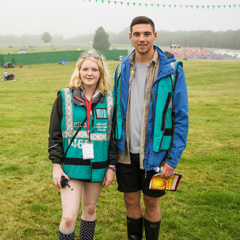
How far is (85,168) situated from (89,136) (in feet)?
0.93

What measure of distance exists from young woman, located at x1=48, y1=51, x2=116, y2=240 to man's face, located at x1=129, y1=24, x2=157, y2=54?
37 centimetres

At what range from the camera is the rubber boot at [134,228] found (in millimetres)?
3098

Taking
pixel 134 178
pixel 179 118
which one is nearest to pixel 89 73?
pixel 179 118

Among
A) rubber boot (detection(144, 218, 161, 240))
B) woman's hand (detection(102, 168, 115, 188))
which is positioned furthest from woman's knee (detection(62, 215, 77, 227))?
rubber boot (detection(144, 218, 161, 240))

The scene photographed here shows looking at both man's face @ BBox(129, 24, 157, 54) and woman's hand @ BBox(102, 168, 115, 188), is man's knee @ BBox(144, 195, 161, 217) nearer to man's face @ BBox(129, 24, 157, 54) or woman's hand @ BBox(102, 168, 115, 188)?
woman's hand @ BBox(102, 168, 115, 188)

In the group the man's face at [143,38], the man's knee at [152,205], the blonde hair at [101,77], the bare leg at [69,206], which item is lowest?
the man's knee at [152,205]

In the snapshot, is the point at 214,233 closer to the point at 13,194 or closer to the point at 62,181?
the point at 62,181

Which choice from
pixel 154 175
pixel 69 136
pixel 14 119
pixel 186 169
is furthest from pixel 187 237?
pixel 14 119

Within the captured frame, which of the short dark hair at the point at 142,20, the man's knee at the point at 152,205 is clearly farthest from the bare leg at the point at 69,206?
the short dark hair at the point at 142,20

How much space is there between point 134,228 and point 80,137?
123cm

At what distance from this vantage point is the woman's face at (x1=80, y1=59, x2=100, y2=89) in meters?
2.63

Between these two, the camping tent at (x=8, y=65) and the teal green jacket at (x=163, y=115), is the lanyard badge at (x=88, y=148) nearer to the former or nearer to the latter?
the teal green jacket at (x=163, y=115)

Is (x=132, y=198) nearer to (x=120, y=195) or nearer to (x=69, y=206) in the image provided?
(x=69, y=206)

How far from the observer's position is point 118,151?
286cm
